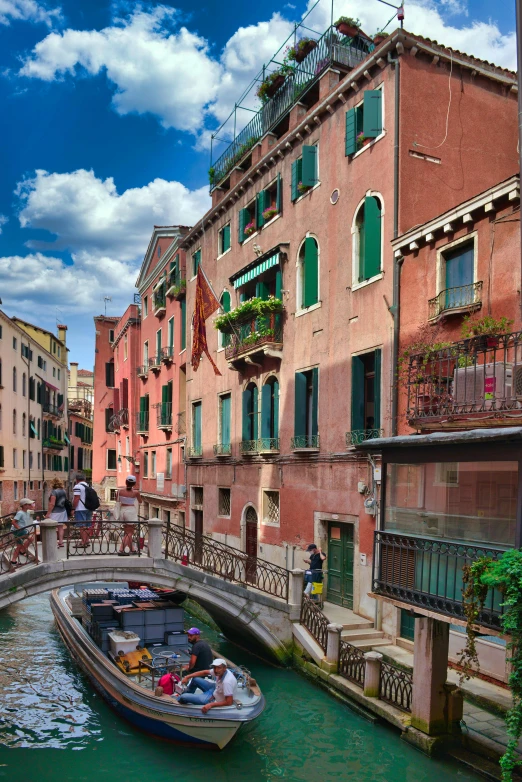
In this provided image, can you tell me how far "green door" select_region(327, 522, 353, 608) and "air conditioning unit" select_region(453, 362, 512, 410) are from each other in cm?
648

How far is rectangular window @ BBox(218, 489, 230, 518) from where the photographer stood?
23438 mm

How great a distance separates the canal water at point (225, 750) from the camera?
10.4 m

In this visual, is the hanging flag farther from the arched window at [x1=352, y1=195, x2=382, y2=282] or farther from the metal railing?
the metal railing

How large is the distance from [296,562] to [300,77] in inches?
529

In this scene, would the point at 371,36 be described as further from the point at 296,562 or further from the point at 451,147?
the point at 296,562

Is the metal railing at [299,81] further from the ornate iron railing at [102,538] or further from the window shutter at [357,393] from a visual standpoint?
the ornate iron railing at [102,538]

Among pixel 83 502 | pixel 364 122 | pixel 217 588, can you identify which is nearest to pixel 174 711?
pixel 217 588

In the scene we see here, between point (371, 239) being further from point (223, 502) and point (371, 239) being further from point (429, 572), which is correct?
point (223, 502)

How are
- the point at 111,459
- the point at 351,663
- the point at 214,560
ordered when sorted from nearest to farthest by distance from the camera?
the point at 351,663
the point at 214,560
the point at 111,459

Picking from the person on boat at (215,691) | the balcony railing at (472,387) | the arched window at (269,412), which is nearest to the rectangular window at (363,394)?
the balcony railing at (472,387)

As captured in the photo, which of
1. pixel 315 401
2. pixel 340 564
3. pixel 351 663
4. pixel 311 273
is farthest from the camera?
pixel 311 273

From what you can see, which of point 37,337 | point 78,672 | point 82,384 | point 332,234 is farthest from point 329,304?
point 82,384

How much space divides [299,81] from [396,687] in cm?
1596

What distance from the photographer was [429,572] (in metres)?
9.69
